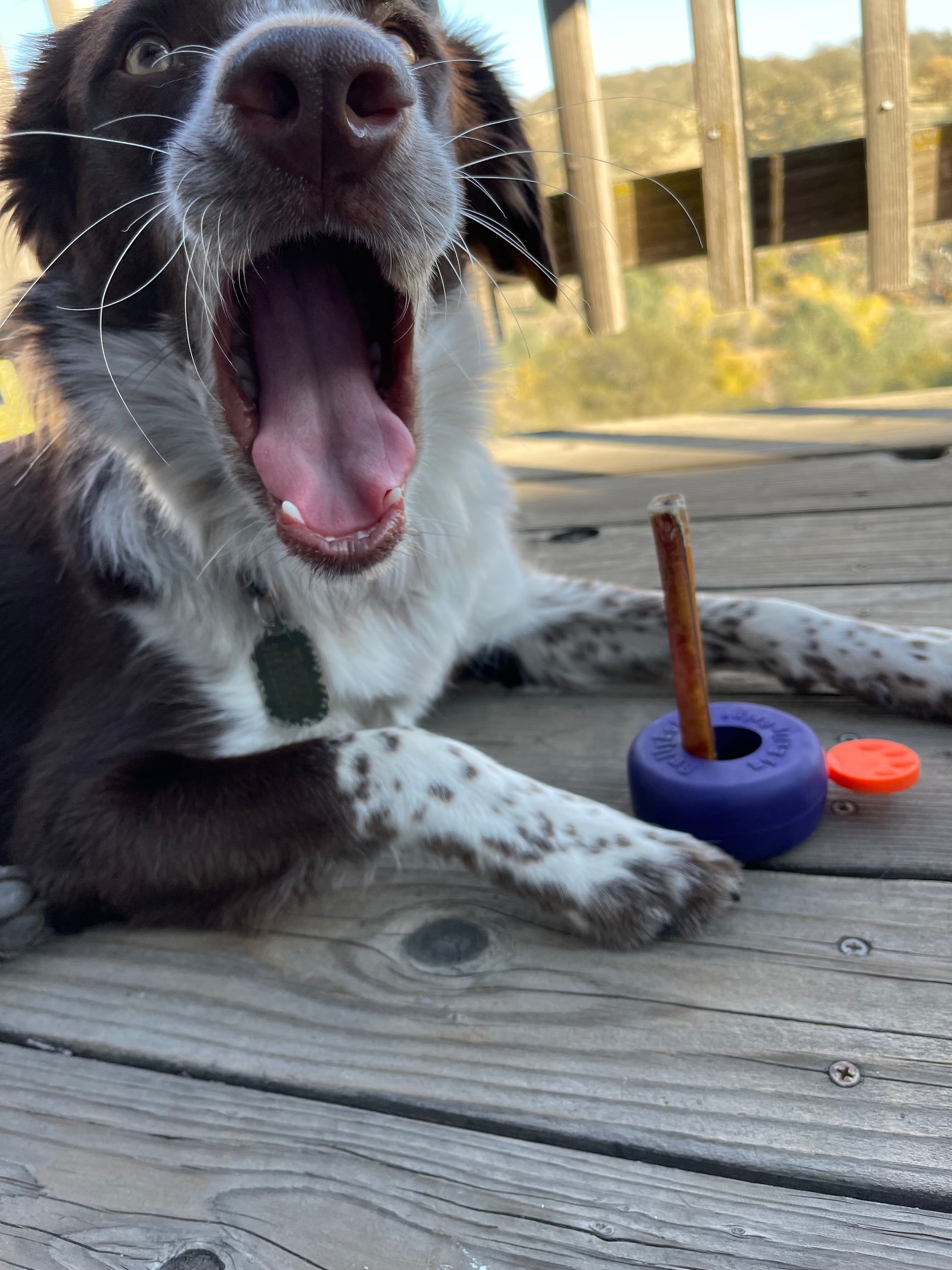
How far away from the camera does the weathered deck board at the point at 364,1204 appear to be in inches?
32.8

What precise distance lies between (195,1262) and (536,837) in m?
0.62

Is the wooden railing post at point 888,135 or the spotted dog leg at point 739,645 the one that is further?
the wooden railing post at point 888,135

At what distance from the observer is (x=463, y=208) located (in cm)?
161

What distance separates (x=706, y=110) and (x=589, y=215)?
19.8 inches

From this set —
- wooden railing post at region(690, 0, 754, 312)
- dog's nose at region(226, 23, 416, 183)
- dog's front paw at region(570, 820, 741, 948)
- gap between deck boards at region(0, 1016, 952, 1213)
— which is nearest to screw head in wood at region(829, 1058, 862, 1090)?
gap between deck boards at region(0, 1016, 952, 1213)

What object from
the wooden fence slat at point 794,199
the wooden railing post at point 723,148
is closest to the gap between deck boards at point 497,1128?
the wooden fence slat at point 794,199

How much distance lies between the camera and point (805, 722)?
5.50 feet

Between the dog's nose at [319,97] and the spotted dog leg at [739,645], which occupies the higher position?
the dog's nose at [319,97]

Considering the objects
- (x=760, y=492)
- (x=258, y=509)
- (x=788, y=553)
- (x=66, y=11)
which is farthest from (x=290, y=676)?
(x=760, y=492)

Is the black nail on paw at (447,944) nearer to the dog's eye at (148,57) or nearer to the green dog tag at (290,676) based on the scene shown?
the green dog tag at (290,676)

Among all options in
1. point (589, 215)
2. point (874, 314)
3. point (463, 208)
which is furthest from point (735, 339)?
point (463, 208)

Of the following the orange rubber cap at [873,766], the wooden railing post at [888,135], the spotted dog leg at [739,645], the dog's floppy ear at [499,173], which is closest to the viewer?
the orange rubber cap at [873,766]

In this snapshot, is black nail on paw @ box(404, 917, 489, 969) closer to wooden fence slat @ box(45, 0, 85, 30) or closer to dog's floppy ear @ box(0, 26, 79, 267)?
dog's floppy ear @ box(0, 26, 79, 267)

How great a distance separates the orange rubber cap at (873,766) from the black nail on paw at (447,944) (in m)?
0.55
